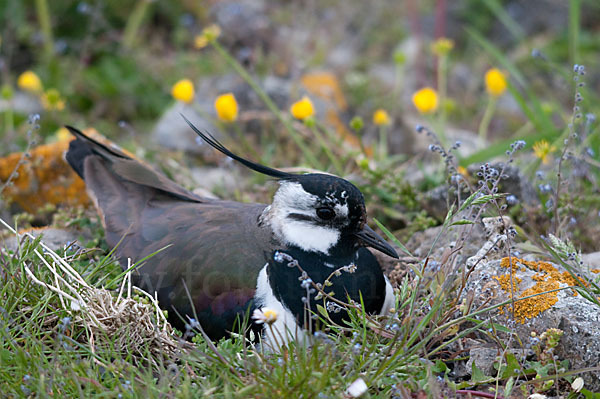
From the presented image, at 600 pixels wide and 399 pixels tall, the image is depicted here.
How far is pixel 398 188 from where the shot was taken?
3805mm

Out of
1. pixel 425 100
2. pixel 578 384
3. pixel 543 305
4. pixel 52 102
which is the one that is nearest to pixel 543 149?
pixel 425 100

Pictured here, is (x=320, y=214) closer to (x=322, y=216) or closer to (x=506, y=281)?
(x=322, y=216)

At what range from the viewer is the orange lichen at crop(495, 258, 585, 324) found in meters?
2.65

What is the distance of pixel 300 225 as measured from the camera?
2961 mm

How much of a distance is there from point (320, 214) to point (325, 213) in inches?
0.9

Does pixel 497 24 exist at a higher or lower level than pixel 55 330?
higher

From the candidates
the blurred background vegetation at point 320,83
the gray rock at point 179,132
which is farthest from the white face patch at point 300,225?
the gray rock at point 179,132

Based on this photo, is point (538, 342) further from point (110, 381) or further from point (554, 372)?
point (110, 381)

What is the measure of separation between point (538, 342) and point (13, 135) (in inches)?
158

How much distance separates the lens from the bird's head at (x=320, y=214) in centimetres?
286

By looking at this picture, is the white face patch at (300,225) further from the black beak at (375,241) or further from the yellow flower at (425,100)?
the yellow flower at (425,100)

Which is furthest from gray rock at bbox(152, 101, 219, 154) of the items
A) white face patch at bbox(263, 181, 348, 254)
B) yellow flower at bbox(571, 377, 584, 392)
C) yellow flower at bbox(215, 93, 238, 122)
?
yellow flower at bbox(571, 377, 584, 392)

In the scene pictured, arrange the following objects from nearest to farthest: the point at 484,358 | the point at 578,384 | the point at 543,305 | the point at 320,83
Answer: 1. the point at 578,384
2. the point at 484,358
3. the point at 543,305
4. the point at 320,83

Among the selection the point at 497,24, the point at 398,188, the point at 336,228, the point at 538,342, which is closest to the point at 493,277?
the point at 538,342
